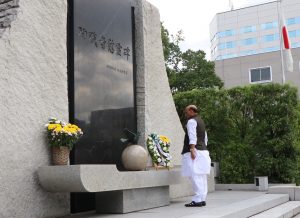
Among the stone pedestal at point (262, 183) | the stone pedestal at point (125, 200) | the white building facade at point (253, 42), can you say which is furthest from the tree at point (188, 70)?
the stone pedestal at point (125, 200)

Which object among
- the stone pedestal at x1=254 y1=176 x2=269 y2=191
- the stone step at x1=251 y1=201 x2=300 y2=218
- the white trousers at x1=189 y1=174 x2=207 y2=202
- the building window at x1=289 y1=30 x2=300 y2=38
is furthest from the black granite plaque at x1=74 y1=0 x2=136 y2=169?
the building window at x1=289 y1=30 x2=300 y2=38

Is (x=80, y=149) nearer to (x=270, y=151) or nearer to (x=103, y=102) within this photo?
(x=103, y=102)

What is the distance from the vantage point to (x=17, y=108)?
20.6 ft

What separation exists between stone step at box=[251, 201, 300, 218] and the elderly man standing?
101 centimetres

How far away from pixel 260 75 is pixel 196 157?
38194mm

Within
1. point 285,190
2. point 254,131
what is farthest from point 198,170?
point 254,131

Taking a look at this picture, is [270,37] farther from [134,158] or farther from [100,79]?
[134,158]

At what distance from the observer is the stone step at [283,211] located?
7.84 m

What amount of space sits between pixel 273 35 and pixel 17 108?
5193 centimetres

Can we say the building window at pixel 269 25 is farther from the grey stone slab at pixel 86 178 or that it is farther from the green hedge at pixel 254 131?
the grey stone slab at pixel 86 178

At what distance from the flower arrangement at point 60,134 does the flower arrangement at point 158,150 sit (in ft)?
8.08

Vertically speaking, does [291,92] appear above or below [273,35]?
below

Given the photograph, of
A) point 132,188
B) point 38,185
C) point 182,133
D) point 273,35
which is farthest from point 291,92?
point 273,35

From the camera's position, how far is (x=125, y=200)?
7020 mm
